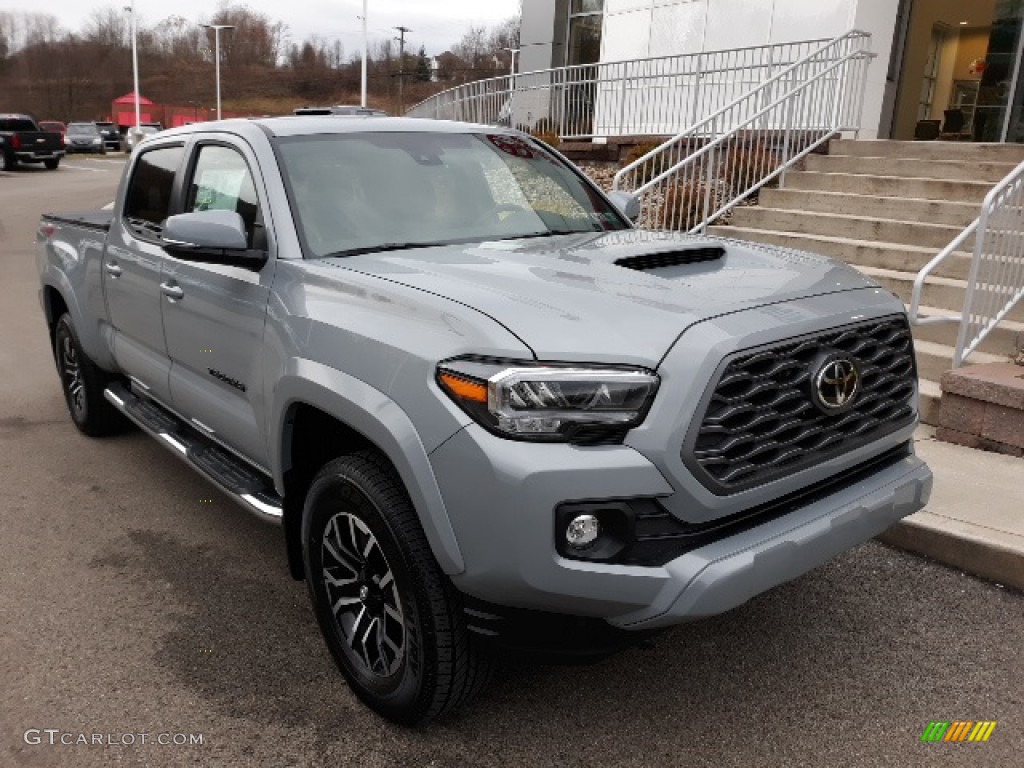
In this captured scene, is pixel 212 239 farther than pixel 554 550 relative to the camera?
Yes

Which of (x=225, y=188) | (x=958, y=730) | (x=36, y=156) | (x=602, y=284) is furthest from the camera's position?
(x=36, y=156)

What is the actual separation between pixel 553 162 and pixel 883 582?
7.92 ft

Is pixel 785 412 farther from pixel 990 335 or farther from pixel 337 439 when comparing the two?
pixel 990 335

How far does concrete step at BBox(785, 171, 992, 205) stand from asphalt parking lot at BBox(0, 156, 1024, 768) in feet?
18.5

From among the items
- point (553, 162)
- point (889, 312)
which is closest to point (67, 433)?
point (553, 162)

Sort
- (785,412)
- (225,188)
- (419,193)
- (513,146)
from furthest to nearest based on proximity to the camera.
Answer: (513,146), (225,188), (419,193), (785,412)

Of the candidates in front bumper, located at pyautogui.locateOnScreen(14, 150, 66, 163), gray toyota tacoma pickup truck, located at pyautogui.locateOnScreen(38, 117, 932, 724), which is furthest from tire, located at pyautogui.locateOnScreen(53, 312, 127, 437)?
front bumper, located at pyautogui.locateOnScreen(14, 150, 66, 163)

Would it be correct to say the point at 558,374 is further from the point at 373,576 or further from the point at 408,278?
the point at 373,576

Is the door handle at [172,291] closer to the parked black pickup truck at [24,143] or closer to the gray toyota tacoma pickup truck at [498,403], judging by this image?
the gray toyota tacoma pickup truck at [498,403]

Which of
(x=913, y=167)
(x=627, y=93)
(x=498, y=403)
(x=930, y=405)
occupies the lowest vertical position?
(x=930, y=405)

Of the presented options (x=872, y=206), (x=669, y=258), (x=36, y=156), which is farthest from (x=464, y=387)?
(x=36, y=156)

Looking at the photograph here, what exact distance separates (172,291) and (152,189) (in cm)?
92

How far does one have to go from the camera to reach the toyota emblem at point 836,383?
2.56 meters

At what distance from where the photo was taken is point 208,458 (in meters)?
3.85
